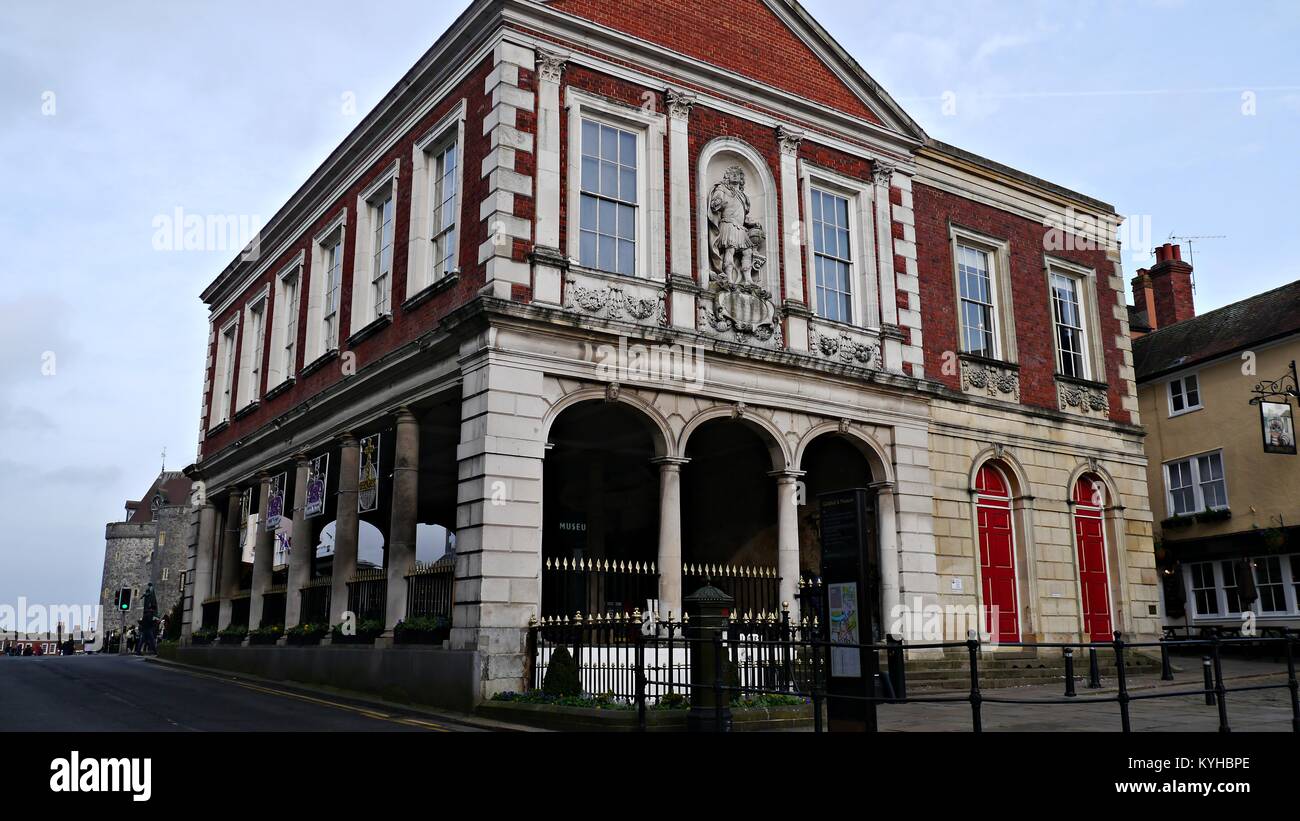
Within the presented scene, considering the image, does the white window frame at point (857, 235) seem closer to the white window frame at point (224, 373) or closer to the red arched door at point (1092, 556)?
the red arched door at point (1092, 556)

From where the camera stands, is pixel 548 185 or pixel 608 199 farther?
pixel 608 199

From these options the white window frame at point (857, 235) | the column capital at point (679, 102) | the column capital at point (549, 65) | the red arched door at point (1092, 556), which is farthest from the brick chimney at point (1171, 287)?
the column capital at point (549, 65)

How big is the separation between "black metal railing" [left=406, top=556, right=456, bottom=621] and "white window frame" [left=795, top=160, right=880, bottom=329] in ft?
26.9

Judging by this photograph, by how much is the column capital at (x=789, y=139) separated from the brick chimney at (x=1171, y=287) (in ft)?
67.1

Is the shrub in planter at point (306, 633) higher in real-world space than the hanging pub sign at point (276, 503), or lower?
lower

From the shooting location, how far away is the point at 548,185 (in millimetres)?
15641

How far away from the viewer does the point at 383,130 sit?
1973cm

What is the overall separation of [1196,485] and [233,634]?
2542 centimetres

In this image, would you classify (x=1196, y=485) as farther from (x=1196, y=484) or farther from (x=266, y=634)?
(x=266, y=634)

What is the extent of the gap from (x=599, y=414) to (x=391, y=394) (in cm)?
372

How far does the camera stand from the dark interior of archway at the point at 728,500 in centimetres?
2050

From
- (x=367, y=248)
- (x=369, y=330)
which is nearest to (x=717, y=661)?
(x=369, y=330)

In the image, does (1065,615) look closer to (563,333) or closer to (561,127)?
(563,333)

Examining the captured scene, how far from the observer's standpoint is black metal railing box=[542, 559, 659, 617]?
14.3 m
